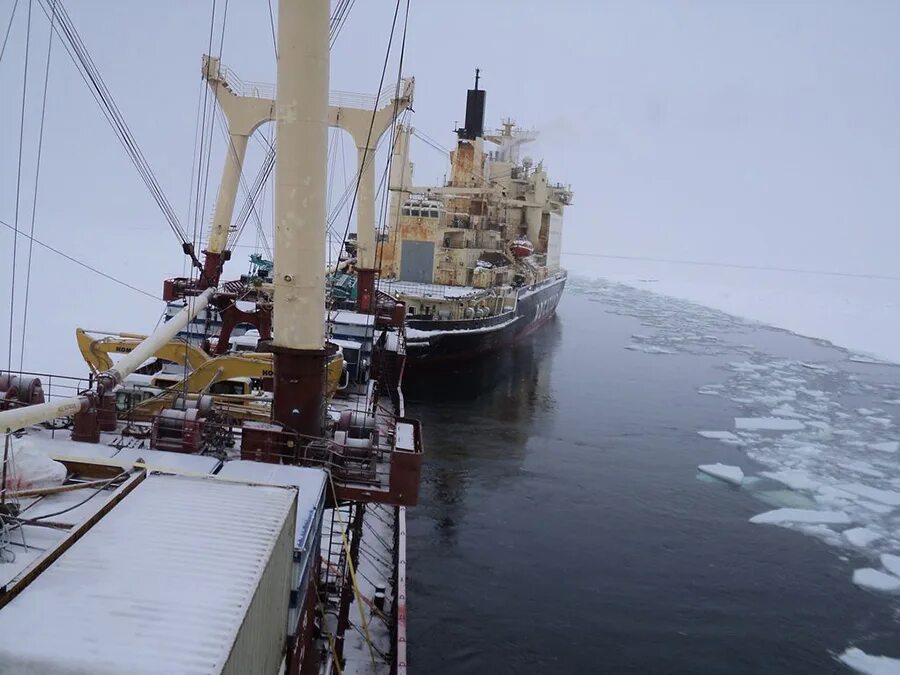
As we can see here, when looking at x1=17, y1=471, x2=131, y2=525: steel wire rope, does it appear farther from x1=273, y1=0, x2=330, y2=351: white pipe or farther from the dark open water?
the dark open water

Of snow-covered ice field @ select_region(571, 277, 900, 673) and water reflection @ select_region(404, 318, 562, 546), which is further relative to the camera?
water reflection @ select_region(404, 318, 562, 546)

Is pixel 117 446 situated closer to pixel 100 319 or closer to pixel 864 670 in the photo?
pixel 864 670

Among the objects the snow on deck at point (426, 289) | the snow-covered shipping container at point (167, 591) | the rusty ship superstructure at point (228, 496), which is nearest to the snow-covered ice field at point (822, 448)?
the rusty ship superstructure at point (228, 496)

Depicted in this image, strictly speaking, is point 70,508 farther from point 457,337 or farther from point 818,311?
point 818,311

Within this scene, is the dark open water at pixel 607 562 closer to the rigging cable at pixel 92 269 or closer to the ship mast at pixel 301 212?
the ship mast at pixel 301 212

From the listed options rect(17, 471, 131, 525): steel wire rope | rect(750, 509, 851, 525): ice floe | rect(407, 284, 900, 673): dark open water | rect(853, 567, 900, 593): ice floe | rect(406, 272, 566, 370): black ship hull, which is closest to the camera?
rect(17, 471, 131, 525): steel wire rope

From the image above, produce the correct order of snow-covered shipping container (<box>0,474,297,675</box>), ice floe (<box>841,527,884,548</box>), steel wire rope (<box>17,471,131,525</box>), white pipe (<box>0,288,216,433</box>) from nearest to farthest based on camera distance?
1. snow-covered shipping container (<box>0,474,297,675</box>)
2. steel wire rope (<box>17,471,131,525</box>)
3. white pipe (<box>0,288,216,433</box>)
4. ice floe (<box>841,527,884,548</box>)

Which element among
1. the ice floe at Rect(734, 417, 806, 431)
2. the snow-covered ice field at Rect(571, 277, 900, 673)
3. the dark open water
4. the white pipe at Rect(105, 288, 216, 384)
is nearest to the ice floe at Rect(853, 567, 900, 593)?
the snow-covered ice field at Rect(571, 277, 900, 673)
